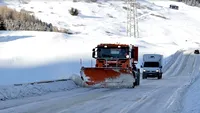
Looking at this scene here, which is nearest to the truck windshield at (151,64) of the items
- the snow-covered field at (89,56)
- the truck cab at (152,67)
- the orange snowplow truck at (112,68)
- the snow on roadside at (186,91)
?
the truck cab at (152,67)

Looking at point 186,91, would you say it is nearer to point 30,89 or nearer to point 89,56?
point 30,89

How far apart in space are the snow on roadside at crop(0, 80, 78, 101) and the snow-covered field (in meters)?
0.05

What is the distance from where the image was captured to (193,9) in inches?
6905

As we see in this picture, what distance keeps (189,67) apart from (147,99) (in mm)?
45307

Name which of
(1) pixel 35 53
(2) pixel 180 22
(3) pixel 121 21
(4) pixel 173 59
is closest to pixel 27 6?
(3) pixel 121 21

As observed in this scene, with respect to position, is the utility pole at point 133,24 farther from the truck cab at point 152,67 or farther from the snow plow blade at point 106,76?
the snow plow blade at point 106,76

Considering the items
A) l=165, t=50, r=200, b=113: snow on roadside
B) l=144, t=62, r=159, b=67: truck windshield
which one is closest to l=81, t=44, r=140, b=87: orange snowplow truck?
l=165, t=50, r=200, b=113: snow on roadside

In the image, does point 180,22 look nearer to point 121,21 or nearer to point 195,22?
point 195,22

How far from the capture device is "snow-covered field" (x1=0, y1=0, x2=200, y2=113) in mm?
18031

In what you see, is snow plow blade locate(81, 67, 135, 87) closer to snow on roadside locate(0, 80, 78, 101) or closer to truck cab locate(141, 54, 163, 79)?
snow on roadside locate(0, 80, 78, 101)

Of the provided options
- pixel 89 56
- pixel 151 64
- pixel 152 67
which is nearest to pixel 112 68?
pixel 152 67

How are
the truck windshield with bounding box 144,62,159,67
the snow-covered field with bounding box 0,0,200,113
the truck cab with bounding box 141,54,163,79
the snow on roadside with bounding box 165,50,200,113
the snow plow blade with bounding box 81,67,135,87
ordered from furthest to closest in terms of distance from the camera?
the truck windshield with bounding box 144,62,159,67 < the truck cab with bounding box 141,54,163,79 < the snow plow blade with bounding box 81,67,135,87 < the snow-covered field with bounding box 0,0,200,113 < the snow on roadside with bounding box 165,50,200,113

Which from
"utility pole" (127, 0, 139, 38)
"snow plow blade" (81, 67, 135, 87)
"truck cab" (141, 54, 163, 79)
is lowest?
"utility pole" (127, 0, 139, 38)

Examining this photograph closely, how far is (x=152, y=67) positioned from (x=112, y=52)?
729 inches
